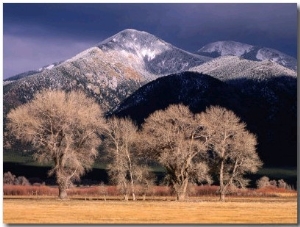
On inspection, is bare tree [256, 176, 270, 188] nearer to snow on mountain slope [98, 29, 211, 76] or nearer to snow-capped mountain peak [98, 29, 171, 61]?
snow on mountain slope [98, 29, 211, 76]

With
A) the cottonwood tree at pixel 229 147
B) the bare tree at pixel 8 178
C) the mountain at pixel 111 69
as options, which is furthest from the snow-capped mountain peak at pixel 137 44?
the bare tree at pixel 8 178

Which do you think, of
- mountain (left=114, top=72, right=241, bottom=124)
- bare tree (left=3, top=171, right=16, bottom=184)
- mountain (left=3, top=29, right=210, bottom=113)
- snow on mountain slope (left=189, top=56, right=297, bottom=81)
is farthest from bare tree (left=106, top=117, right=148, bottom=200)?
bare tree (left=3, top=171, right=16, bottom=184)

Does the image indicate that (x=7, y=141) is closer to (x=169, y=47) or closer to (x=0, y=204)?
(x=0, y=204)

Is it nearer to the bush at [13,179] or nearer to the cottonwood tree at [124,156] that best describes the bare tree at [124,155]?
the cottonwood tree at [124,156]

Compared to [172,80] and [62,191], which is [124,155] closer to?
[62,191]

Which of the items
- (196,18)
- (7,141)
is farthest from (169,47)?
(7,141)
